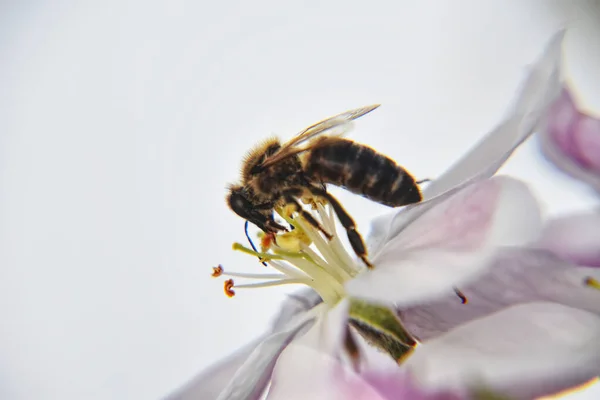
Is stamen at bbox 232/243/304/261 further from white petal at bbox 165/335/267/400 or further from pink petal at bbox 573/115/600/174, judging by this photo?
pink petal at bbox 573/115/600/174

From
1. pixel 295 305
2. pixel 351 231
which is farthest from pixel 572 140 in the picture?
pixel 295 305

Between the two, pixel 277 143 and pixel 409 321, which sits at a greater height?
pixel 277 143

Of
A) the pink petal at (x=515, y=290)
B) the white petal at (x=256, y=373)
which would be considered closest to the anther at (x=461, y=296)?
the pink petal at (x=515, y=290)

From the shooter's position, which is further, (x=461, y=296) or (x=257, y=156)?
(x=257, y=156)

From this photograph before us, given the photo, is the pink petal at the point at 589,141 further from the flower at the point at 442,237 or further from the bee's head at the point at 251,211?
the bee's head at the point at 251,211

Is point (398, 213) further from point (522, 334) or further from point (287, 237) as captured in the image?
point (522, 334)

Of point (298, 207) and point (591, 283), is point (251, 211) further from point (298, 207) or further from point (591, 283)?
point (591, 283)

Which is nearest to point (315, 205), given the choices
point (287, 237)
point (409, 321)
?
point (287, 237)
